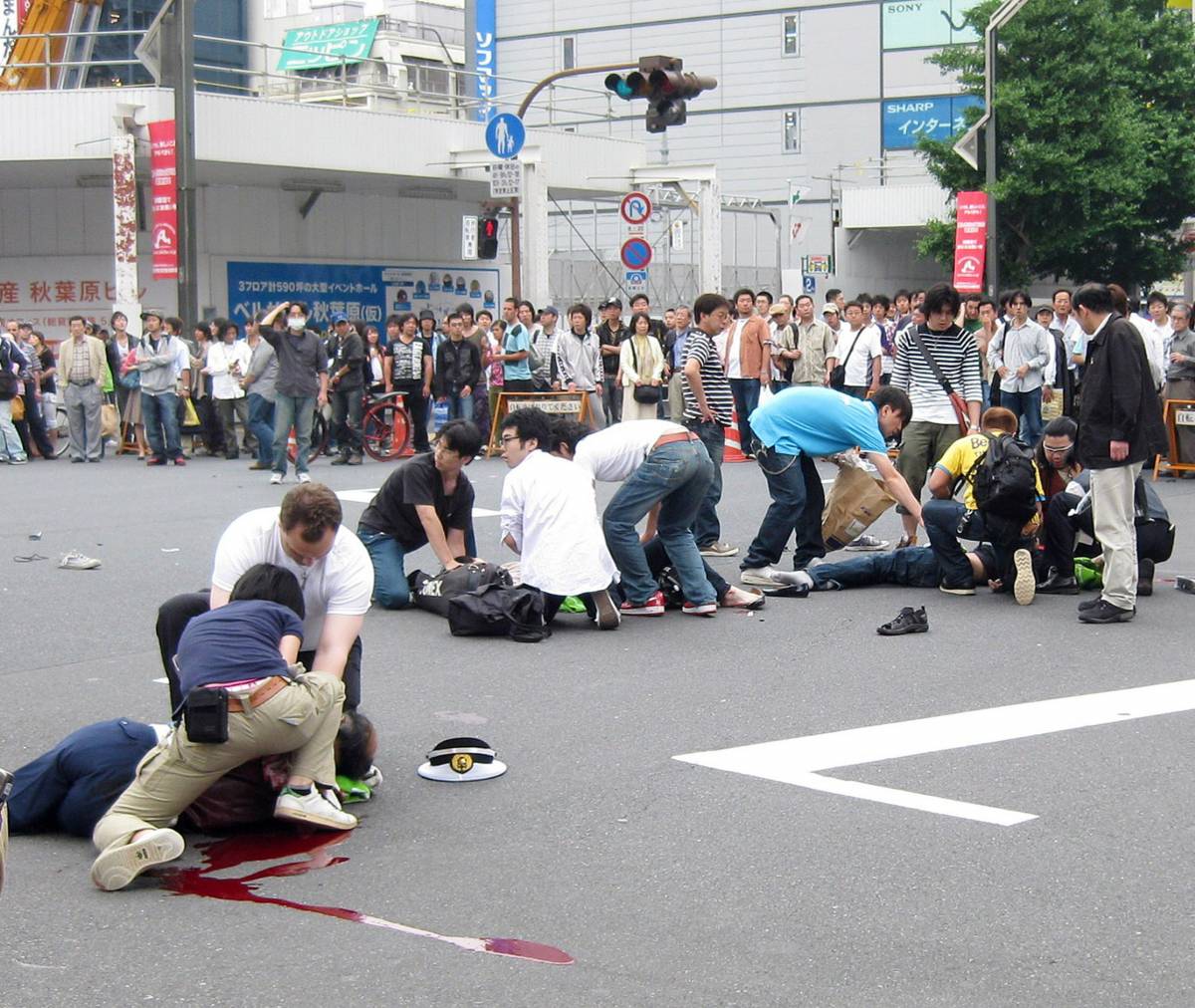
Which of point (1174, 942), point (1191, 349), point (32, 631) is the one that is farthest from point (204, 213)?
point (1174, 942)

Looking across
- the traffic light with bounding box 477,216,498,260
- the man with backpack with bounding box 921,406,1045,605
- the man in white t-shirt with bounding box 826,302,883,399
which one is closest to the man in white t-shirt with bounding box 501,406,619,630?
the man with backpack with bounding box 921,406,1045,605

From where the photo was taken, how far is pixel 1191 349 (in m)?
16.5

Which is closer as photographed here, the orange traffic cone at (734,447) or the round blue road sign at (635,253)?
the orange traffic cone at (734,447)

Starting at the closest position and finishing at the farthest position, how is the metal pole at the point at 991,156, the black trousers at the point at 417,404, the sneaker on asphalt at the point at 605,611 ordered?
the sneaker on asphalt at the point at 605,611
the black trousers at the point at 417,404
the metal pole at the point at 991,156

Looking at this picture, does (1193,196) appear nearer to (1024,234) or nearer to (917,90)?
(1024,234)

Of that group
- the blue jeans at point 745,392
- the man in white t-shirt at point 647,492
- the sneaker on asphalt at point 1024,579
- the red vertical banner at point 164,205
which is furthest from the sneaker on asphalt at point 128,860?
the red vertical banner at point 164,205

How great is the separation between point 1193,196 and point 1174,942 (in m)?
37.4

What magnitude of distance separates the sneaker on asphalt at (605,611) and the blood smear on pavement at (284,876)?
12.1 ft

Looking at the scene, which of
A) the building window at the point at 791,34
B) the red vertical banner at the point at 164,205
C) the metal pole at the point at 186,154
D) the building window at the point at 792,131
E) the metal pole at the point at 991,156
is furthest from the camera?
the building window at the point at 792,131

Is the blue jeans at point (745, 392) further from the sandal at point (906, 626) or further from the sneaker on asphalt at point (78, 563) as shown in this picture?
the sandal at point (906, 626)

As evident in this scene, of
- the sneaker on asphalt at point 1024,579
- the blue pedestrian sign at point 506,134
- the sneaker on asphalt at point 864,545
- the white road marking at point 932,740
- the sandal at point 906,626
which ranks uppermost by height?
the blue pedestrian sign at point 506,134

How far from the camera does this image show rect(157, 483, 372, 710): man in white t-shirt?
5.74 m

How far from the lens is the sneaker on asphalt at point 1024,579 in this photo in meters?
9.49

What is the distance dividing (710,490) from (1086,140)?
2860cm
